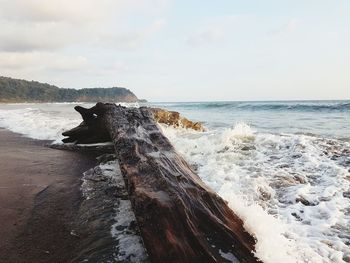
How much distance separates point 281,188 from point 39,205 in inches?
120

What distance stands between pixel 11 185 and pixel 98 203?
1.52m

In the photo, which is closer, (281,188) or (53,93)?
(281,188)

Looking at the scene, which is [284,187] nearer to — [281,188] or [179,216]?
[281,188]

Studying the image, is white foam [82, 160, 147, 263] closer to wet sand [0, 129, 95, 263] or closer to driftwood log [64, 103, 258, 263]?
wet sand [0, 129, 95, 263]

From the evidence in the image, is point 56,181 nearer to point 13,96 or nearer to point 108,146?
point 108,146

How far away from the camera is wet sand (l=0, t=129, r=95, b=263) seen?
284cm

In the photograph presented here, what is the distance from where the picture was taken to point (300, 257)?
8.52 feet

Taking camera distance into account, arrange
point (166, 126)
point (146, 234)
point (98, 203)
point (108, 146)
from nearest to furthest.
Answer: point (146, 234), point (98, 203), point (108, 146), point (166, 126)

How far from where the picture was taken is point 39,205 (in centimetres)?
387

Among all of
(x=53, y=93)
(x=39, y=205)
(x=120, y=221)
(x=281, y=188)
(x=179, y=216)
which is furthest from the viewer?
(x=53, y=93)

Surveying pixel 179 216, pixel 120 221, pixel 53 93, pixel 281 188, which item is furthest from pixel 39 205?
pixel 53 93

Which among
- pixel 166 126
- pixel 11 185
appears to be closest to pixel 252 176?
pixel 11 185

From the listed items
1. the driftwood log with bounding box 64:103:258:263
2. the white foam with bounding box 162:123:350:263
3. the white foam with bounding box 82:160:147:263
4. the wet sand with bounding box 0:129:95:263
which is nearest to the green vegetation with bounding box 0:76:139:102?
the white foam with bounding box 162:123:350:263

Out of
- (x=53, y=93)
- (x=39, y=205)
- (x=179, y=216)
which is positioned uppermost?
(x=179, y=216)
